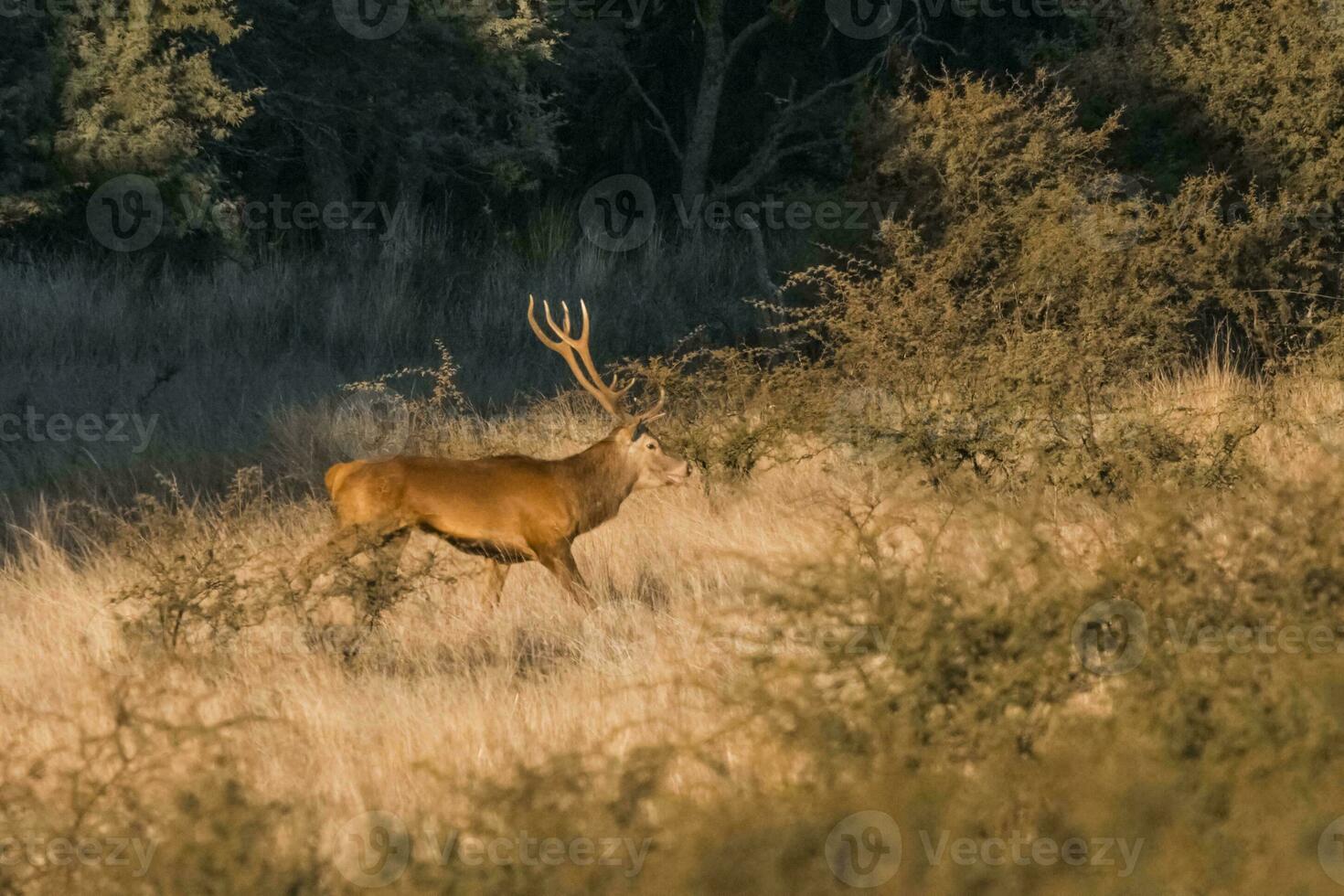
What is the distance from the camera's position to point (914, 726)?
17.8 ft

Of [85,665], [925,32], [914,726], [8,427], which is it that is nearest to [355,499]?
[85,665]

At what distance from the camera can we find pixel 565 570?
8.37 m

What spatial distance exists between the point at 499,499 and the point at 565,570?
16.9 inches

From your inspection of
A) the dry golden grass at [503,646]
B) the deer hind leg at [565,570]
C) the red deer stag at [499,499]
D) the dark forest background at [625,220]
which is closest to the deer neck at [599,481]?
the red deer stag at [499,499]

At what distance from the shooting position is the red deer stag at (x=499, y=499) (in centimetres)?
809

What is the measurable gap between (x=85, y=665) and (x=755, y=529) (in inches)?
139

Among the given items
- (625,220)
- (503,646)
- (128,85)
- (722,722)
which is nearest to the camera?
(722,722)

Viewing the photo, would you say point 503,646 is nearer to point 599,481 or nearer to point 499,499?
point 499,499

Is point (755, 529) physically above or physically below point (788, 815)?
below

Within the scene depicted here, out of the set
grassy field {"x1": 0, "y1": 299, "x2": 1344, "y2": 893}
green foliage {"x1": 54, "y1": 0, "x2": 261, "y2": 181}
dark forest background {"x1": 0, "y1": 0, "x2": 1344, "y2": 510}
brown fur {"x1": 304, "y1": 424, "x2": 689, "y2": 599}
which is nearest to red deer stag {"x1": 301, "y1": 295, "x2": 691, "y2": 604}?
brown fur {"x1": 304, "y1": 424, "x2": 689, "y2": 599}

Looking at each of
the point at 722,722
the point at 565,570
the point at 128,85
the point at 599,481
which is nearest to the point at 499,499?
the point at 565,570

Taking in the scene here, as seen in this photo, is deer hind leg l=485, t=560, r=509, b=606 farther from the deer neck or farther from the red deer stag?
the deer neck

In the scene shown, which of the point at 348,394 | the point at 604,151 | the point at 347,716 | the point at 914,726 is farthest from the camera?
the point at 604,151

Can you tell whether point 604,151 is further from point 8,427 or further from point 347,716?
point 347,716
